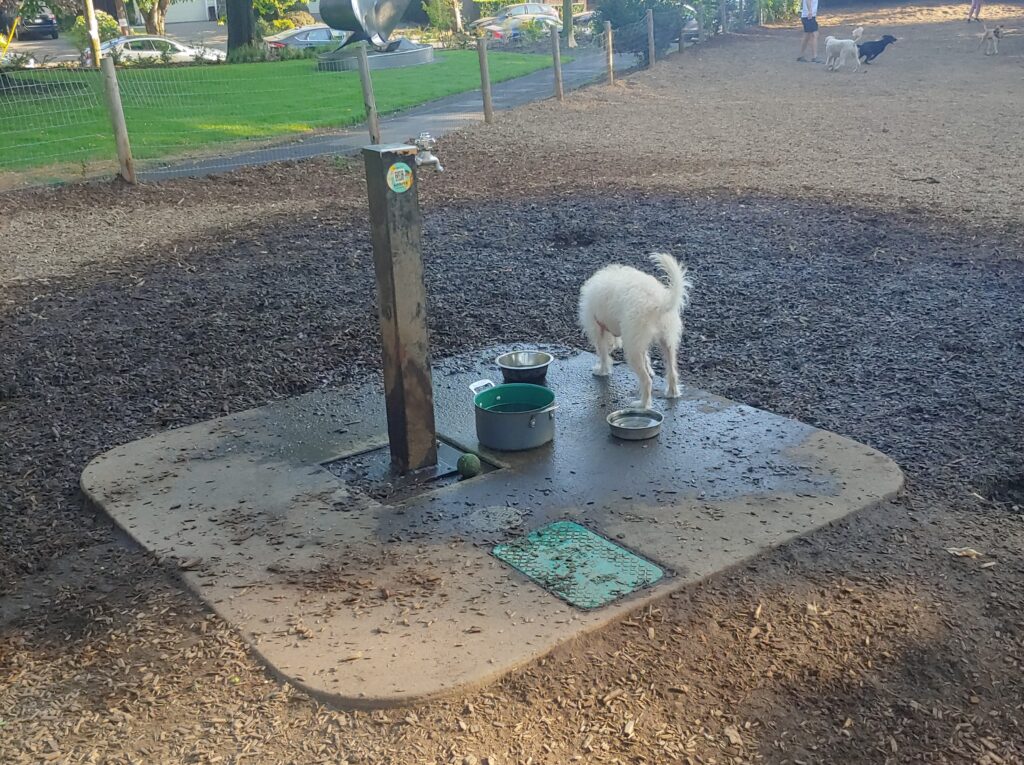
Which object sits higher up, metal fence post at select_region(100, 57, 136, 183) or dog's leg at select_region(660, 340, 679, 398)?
metal fence post at select_region(100, 57, 136, 183)

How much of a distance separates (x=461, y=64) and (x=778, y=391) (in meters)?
24.5

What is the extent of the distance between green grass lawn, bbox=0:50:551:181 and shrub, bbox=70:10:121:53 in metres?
9.27

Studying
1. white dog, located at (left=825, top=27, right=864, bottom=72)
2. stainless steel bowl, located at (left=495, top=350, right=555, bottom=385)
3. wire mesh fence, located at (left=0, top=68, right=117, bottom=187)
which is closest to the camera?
stainless steel bowl, located at (left=495, top=350, right=555, bottom=385)

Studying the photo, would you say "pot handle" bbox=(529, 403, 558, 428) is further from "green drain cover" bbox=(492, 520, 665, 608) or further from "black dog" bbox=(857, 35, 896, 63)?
"black dog" bbox=(857, 35, 896, 63)

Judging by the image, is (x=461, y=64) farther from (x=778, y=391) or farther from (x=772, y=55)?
(x=778, y=391)

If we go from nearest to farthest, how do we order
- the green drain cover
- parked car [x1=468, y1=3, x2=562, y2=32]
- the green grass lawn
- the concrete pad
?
the concrete pad < the green drain cover < the green grass lawn < parked car [x1=468, y1=3, x2=562, y2=32]

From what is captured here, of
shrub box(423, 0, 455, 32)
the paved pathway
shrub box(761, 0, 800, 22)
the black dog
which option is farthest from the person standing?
shrub box(423, 0, 455, 32)

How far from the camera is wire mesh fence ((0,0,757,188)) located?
14117mm

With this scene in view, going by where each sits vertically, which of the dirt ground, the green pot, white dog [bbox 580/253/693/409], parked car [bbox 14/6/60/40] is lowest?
the dirt ground

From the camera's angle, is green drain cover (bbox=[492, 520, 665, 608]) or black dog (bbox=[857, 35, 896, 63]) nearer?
green drain cover (bbox=[492, 520, 665, 608])

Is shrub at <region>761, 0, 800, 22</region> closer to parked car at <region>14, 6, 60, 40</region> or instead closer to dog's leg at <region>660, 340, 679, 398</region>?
dog's leg at <region>660, 340, 679, 398</region>

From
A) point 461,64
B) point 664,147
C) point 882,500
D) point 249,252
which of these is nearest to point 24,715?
point 882,500

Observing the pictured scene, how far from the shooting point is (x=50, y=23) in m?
46.3

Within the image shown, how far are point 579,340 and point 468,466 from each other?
215cm
